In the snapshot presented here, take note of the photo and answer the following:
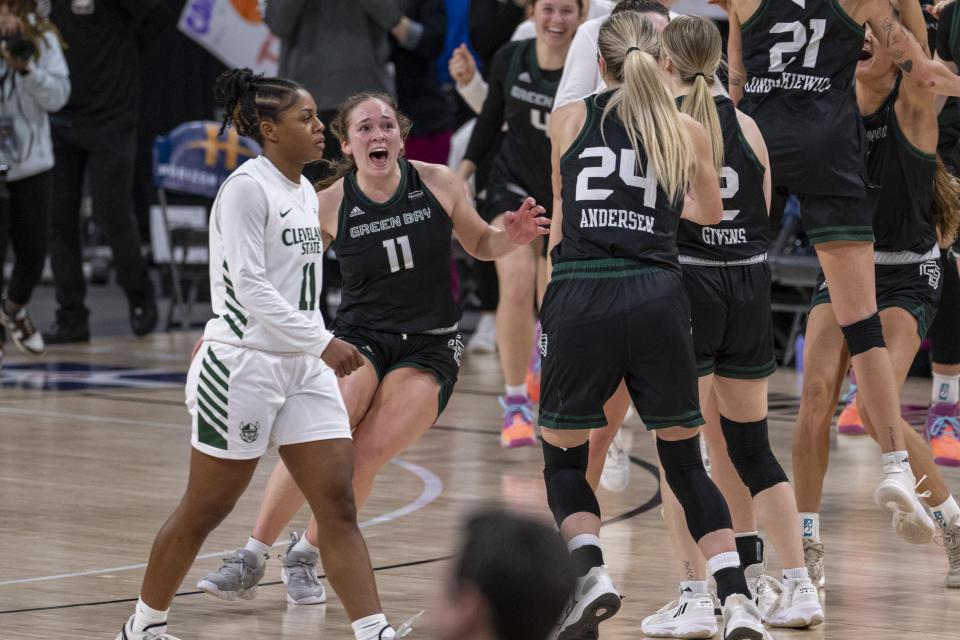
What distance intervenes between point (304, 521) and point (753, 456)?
214cm

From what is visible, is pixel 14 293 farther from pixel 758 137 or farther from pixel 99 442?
pixel 758 137

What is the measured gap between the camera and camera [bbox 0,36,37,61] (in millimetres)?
9461

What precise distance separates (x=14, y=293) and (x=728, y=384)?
22.4 feet

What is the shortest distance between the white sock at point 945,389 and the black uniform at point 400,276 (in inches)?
115

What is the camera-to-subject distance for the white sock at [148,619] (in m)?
4.06

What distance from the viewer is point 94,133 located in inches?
440

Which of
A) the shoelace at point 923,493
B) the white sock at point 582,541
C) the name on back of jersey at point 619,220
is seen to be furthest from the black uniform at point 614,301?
the shoelace at point 923,493

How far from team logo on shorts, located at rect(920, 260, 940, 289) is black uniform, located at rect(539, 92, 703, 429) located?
1.73 metres

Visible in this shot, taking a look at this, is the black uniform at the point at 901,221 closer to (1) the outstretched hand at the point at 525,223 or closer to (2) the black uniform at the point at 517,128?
(1) the outstretched hand at the point at 525,223

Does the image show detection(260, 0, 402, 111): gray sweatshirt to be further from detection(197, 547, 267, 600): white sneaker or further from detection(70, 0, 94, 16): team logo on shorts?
detection(197, 547, 267, 600): white sneaker

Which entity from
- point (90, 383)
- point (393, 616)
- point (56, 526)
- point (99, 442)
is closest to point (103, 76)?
point (90, 383)

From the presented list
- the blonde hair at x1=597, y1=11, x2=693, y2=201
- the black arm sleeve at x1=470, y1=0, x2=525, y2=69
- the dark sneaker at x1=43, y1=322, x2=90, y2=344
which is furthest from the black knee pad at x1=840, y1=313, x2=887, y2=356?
the dark sneaker at x1=43, y1=322, x2=90, y2=344

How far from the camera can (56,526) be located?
5742 millimetres

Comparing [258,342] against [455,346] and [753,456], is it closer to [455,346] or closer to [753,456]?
[455,346]
